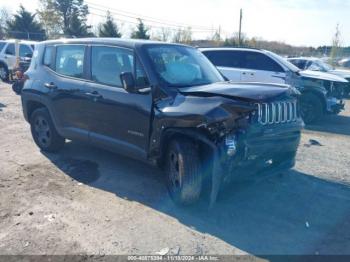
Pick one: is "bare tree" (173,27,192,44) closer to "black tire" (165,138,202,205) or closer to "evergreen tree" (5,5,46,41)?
"evergreen tree" (5,5,46,41)

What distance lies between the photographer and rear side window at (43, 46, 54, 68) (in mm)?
5641

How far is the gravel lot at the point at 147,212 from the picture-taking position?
3357mm

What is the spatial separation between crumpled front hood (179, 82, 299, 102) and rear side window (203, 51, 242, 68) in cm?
582

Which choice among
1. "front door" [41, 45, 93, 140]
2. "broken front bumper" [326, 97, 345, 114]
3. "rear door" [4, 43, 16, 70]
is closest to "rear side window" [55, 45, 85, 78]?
"front door" [41, 45, 93, 140]

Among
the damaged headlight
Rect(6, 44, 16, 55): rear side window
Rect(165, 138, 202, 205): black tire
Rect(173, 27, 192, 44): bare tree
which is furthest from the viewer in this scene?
Rect(173, 27, 192, 44): bare tree

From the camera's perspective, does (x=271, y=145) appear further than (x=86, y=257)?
Yes

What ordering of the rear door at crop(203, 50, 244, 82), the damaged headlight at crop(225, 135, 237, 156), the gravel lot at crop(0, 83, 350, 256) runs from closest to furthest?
the gravel lot at crop(0, 83, 350, 256), the damaged headlight at crop(225, 135, 237, 156), the rear door at crop(203, 50, 244, 82)

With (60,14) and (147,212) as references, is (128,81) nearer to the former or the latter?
(147,212)

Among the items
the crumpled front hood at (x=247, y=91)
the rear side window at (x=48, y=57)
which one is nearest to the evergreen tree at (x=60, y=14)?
the rear side window at (x=48, y=57)

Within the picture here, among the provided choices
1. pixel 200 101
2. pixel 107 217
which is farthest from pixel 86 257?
pixel 200 101

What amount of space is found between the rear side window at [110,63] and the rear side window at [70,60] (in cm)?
27

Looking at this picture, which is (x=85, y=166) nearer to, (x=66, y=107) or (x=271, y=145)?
(x=66, y=107)

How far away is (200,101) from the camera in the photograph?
3752 millimetres

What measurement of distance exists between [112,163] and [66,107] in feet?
3.71
